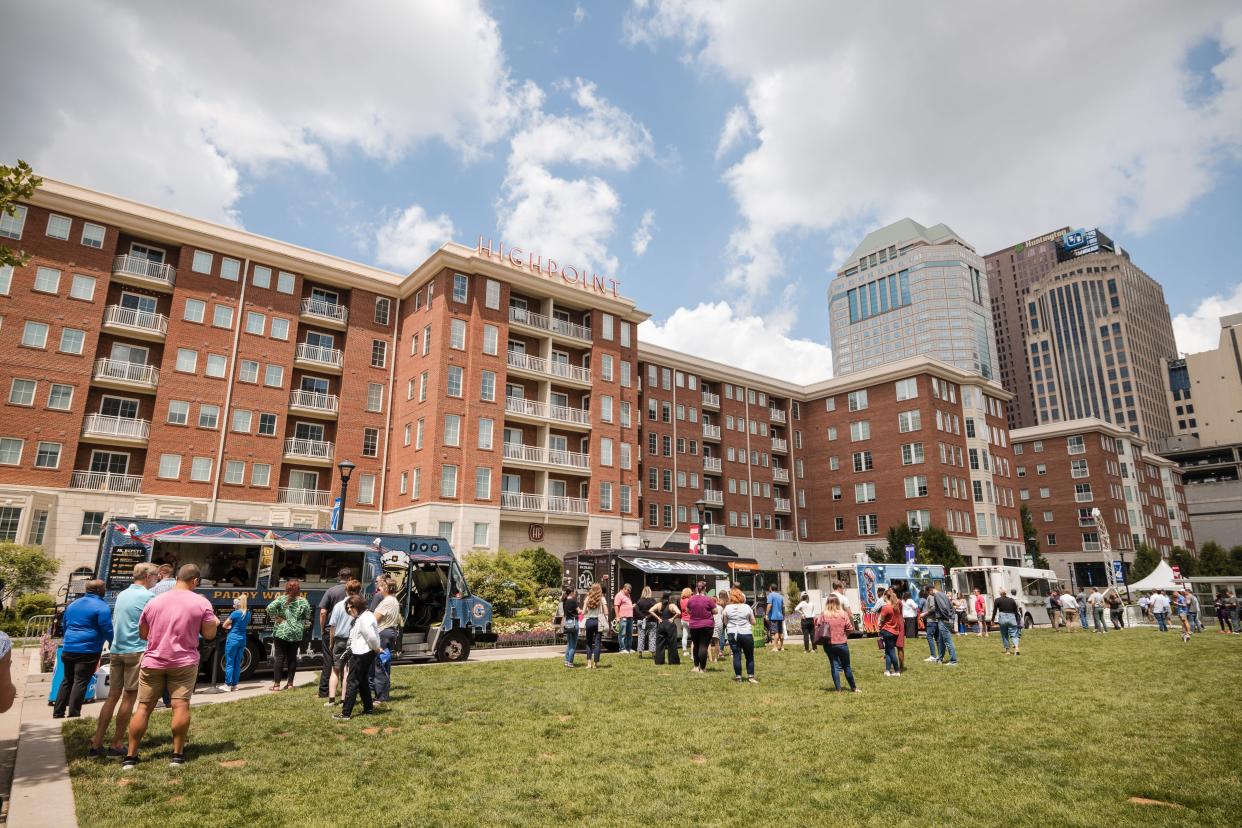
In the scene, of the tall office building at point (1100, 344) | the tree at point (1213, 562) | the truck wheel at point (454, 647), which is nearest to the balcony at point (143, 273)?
the truck wheel at point (454, 647)

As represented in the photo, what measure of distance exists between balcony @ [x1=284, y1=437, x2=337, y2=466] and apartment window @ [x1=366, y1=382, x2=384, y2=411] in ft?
11.0

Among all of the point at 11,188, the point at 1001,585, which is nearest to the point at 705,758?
the point at 11,188

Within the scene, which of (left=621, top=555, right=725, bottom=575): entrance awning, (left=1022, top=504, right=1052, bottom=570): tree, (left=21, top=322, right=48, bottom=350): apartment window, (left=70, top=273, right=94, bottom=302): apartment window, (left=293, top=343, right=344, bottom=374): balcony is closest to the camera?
(left=621, top=555, right=725, bottom=575): entrance awning

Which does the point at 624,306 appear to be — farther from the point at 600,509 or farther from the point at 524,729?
the point at 524,729

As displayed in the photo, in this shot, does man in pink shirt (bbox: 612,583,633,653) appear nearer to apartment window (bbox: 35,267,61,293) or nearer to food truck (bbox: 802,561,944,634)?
food truck (bbox: 802,561,944,634)

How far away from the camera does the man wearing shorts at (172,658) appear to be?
772 cm

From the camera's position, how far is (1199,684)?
13.1m

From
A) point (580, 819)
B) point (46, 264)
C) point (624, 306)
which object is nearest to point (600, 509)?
point (624, 306)

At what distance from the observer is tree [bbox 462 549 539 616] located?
3114 centimetres

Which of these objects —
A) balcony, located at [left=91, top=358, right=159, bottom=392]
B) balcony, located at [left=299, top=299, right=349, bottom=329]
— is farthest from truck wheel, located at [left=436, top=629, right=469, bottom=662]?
balcony, located at [left=299, top=299, right=349, bottom=329]

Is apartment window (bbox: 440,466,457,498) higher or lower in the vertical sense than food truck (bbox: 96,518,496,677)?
higher

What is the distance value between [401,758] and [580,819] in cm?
308

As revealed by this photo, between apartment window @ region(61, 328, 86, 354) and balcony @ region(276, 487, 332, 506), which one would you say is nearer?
apartment window @ region(61, 328, 86, 354)

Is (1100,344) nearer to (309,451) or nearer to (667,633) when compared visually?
(309,451)
